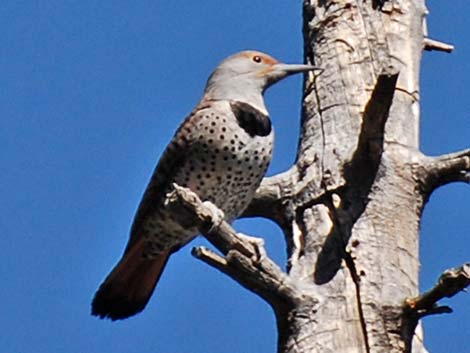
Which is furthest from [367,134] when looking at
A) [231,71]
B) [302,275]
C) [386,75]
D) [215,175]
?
[231,71]

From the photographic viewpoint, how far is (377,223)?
403 cm

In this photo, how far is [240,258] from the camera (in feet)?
11.7

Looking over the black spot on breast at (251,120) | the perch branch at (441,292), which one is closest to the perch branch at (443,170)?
the perch branch at (441,292)

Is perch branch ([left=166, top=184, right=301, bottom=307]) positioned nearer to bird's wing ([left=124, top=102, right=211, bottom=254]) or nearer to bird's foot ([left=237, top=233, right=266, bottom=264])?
bird's foot ([left=237, top=233, right=266, bottom=264])

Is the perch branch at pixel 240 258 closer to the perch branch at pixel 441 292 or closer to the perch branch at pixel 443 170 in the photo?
the perch branch at pixel 441 292

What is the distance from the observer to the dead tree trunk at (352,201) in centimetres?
368

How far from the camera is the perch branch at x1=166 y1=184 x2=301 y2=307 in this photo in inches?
141

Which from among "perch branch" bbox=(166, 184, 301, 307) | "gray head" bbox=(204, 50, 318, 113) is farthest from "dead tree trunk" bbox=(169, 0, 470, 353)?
"gray head" bbox=(204, 50, 318, 113)

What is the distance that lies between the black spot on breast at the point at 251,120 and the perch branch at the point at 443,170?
34.5 inches

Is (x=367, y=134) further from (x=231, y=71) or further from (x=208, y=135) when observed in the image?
(x=231, y=71)

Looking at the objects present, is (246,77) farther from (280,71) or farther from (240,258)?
(240,258)

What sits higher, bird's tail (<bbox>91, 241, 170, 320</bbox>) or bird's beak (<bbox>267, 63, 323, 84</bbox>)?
bird's beak (<bbox>267, 63, 323, 84</bbox>)

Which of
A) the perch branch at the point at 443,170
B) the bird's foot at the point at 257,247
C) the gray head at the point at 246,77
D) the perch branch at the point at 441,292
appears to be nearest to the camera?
the perch branch at the point at 441,292

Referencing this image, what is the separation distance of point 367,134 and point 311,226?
1.43ft
